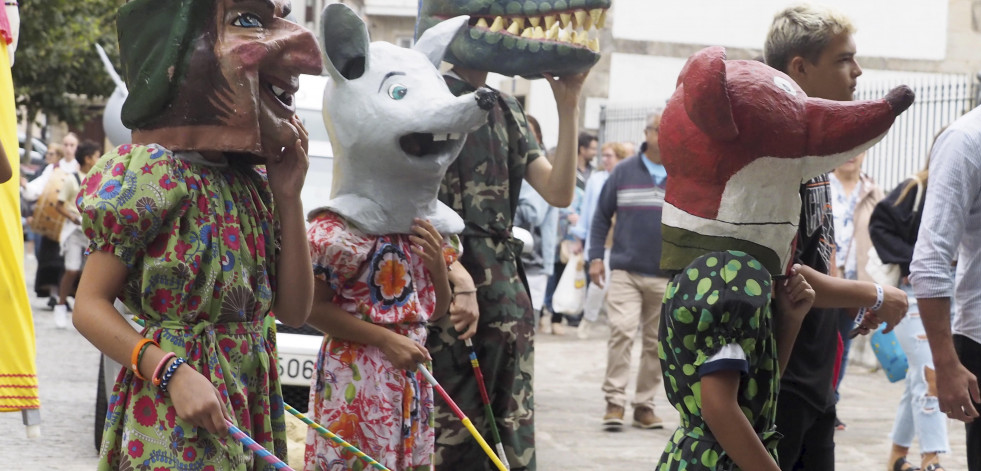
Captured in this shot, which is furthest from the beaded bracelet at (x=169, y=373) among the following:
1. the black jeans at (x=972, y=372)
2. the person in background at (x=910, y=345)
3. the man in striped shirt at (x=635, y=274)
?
the man in striped shirt at (x=635, y=274)

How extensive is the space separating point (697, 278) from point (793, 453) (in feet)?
A: 4.20

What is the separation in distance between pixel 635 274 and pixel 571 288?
430 cm

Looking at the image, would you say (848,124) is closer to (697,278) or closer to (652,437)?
(697,278)

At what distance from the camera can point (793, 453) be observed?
413cm

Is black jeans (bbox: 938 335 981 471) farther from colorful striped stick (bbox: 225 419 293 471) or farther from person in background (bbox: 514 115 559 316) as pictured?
person in background (bbox: 514 115 559 316)

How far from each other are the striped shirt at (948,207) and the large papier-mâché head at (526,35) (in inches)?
48.5

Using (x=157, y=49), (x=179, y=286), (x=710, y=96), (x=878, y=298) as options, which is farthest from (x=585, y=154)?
(x=179, y=286)

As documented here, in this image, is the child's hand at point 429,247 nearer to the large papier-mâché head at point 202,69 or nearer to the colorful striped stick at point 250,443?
the large papier-mâché head at point 202,69

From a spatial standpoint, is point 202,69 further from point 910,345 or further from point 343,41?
point 910,345

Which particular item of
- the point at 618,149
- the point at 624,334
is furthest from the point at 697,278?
the point at 618,149

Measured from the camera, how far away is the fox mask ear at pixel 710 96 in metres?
3.03

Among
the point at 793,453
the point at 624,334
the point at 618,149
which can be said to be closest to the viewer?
the point at 793,453

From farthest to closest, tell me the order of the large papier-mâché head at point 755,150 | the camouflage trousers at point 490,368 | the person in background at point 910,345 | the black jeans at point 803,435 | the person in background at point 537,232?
the person in background at point 537,232
the person in background at point 910,345
the camouflage trousers at point 490,368
the black jeans at point 803,435
the large papier-mâché head at point 755,150

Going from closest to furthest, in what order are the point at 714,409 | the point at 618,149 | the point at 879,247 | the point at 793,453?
the point at 714,409 → the point at 793,453 → the point at 879,247 → the point at 618,149
